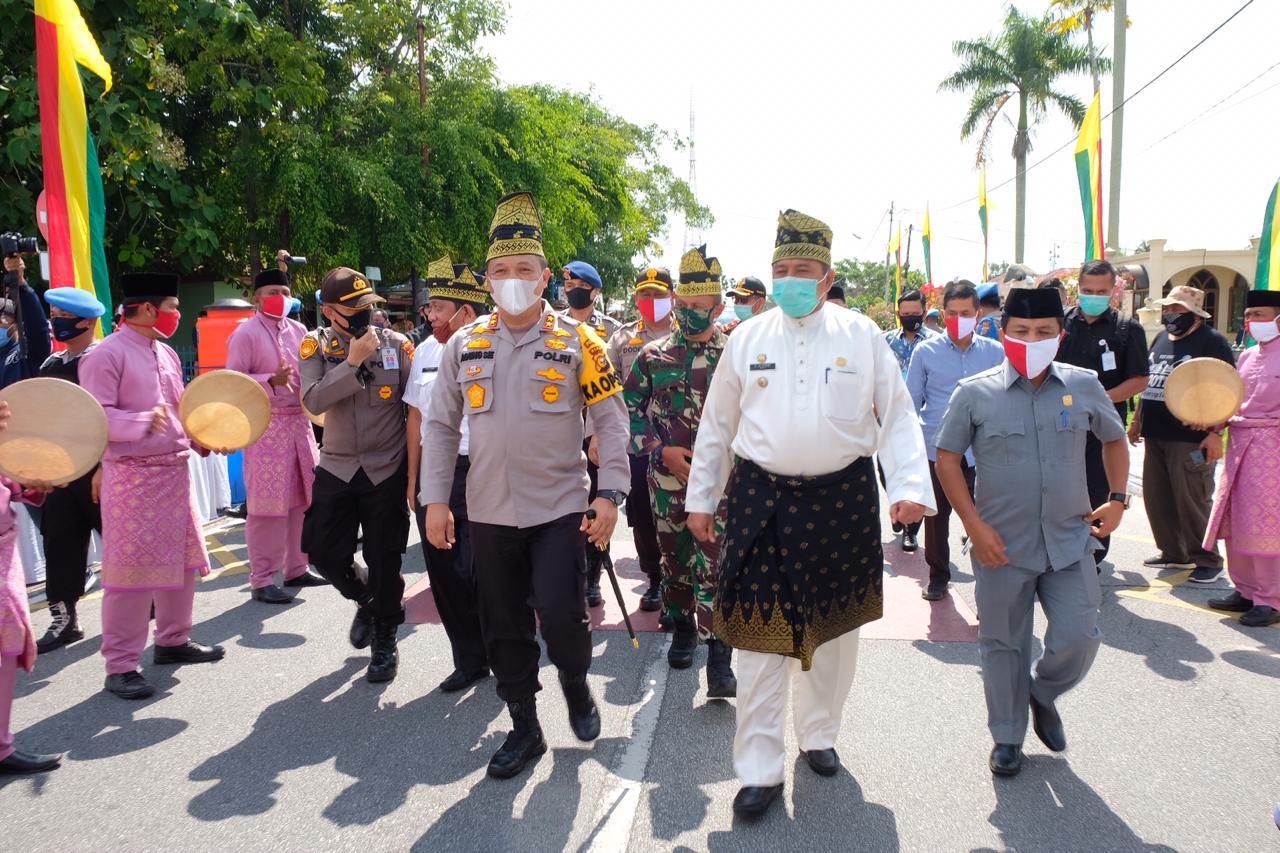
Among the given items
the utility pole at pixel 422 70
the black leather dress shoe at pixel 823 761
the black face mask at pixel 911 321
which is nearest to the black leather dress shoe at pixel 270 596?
the black leather dress shoe at pixel 823 761

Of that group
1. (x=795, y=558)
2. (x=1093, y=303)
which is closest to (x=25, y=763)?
(x=795, y=558)

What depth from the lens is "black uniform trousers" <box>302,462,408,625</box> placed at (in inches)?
193


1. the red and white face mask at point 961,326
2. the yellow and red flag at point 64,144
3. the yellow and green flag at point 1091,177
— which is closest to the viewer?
the red and white face mask at point 961,326

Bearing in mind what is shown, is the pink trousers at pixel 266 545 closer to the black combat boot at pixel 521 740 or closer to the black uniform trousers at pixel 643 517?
the black uniform trousers at pixel 643 517

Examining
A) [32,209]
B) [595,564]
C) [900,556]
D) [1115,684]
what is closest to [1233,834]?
[1115,684]

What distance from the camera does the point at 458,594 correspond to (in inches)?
192

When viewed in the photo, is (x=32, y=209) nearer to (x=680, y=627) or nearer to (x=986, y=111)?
(x=680, y=627)

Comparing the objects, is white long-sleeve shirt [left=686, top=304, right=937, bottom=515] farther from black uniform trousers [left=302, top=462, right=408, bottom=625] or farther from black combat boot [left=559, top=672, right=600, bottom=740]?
black uniform trousers [left=302, top=462, right=408, bottom=625]

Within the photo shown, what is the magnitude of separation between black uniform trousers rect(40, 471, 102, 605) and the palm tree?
104 feet

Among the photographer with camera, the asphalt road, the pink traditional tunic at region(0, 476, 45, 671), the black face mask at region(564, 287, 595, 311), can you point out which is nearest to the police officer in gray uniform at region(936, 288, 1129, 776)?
the asphalt road

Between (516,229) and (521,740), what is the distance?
218cm

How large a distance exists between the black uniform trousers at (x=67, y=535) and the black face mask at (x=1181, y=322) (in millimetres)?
7304

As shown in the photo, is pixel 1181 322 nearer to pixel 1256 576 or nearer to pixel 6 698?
pixel 1256 576

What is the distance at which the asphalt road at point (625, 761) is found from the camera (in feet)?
10.9
